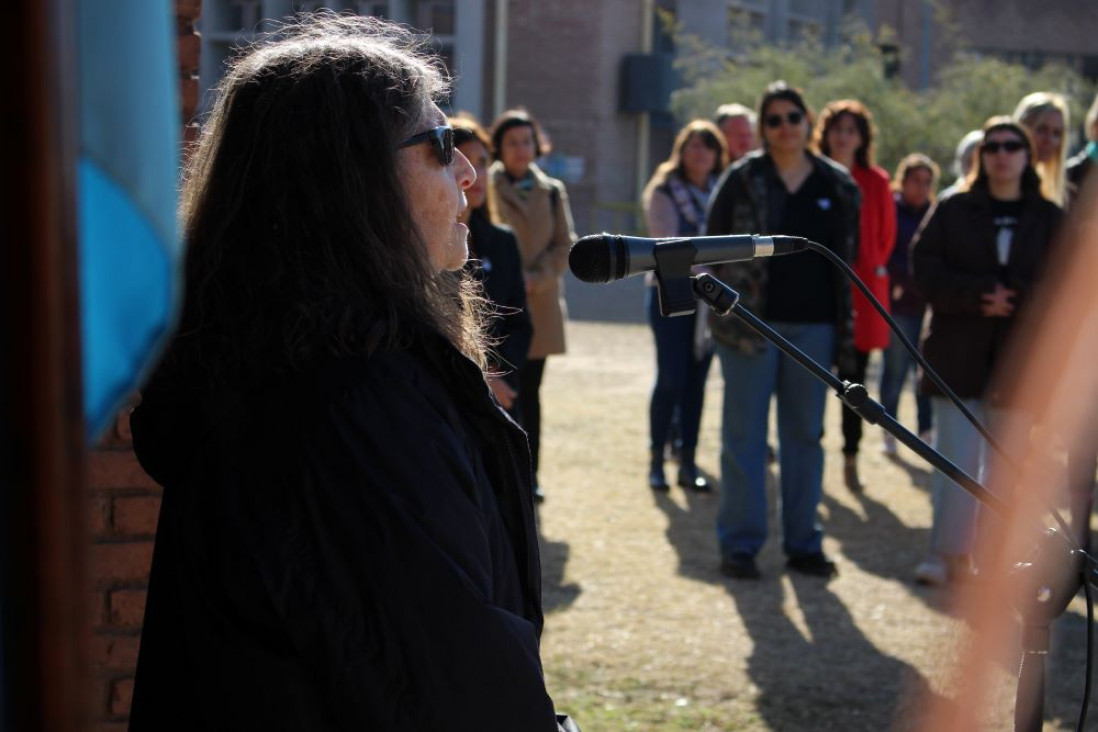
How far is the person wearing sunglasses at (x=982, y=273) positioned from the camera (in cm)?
527

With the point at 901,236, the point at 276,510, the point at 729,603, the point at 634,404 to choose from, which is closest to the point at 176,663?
the point at 276,510

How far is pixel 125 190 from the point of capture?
73cm

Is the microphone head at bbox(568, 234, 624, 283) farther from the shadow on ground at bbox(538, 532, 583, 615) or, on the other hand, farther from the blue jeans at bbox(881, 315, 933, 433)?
the blue jeans at bbox(881, 315, 933, 433)

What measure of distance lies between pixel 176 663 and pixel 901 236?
279 inches

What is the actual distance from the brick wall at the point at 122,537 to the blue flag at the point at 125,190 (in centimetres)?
237

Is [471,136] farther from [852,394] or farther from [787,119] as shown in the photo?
[852,394]

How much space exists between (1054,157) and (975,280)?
940 millimetres

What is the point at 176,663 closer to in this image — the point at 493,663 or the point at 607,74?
the point at 493,663

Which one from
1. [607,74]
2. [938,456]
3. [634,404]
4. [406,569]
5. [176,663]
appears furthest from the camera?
[607,74]

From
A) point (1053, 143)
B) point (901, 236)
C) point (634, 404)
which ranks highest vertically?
point (1053, 143)

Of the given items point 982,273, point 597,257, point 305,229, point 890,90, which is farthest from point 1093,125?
point 890,90

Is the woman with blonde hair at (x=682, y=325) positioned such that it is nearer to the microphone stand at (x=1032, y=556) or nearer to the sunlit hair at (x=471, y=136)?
the sunlit hair at (x=471, y=136)

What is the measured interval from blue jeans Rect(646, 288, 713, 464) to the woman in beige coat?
2.01 ft

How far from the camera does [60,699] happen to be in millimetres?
650
